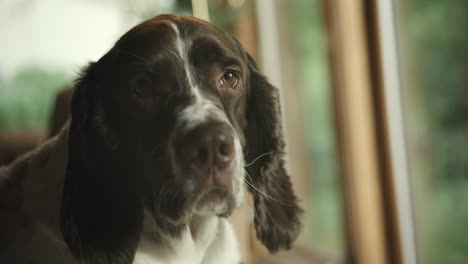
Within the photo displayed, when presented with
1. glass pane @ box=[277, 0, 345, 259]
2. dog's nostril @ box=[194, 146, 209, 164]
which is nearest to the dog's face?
dog's nostril @ box=[194, 146, 209, 164]

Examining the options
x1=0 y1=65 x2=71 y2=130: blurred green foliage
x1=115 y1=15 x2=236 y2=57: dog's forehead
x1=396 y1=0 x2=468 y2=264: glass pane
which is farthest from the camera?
x1=396 y1=0 x2=468 y2=264: glass pane

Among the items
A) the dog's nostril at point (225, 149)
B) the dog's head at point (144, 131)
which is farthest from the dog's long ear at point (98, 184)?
the dog's nostril at point (225, 149)

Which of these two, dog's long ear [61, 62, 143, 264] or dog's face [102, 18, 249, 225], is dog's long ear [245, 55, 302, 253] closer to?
dog's face [102, 18, 249, 225]

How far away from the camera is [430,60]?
5.10ft

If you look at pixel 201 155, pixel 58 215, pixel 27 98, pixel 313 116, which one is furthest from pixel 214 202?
pixel 313 116

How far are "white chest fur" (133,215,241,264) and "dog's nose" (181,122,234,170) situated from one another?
0.79ft

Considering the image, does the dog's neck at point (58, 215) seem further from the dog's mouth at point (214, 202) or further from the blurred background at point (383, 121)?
the blurred background at point (383, 121)

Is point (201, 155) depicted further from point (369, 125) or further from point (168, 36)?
point (369, 125)

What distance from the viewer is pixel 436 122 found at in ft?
5.13

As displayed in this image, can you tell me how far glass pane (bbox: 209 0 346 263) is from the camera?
160cm

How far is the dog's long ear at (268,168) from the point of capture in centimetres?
103

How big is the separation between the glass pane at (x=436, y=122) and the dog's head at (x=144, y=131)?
0.90m

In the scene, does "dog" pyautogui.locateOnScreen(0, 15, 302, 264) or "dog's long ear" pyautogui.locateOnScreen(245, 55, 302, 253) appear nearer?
"dog" pyautogui.locateOnScreen(0, 15, 302, 264)

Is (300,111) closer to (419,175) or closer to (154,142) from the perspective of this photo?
(419,175)
